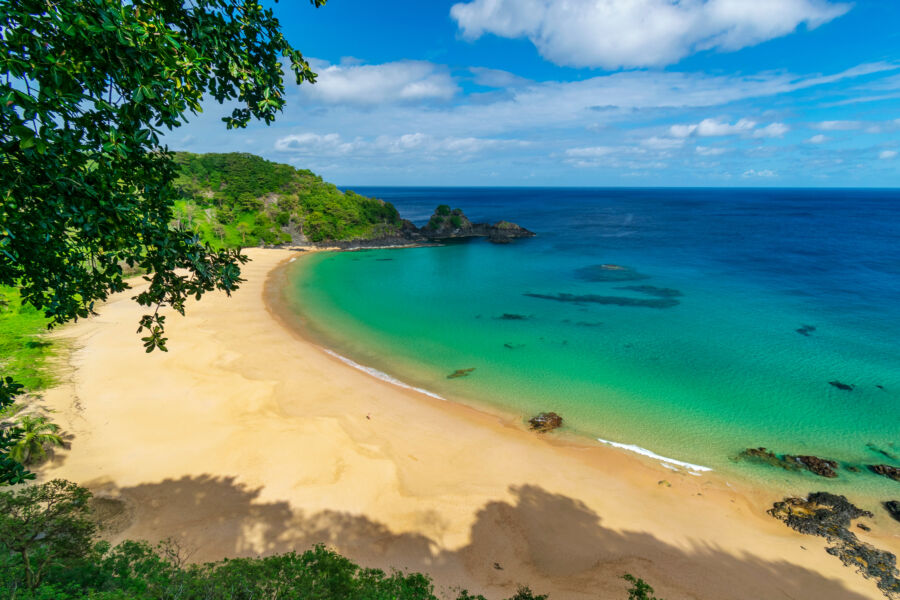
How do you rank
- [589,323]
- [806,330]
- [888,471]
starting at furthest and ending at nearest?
[589,323]
[806,330]
[888,471]

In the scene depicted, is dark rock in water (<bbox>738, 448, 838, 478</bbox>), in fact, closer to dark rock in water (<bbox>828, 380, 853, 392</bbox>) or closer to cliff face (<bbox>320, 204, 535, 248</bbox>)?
dark rock in water (<bbox>828, 380, 853, 392</bbox>)

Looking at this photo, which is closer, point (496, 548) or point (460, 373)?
point (496, 548)

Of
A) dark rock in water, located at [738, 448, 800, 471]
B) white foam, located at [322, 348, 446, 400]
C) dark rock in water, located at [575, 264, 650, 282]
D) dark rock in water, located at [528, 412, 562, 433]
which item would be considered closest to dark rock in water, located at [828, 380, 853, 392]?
dark rock in water, located at [738, 448, 800, 471]

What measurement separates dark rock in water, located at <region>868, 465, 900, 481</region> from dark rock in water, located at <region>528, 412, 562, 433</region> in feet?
46.5

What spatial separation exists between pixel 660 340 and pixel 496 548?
85.3 feet

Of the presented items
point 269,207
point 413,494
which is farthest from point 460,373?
point 269,207

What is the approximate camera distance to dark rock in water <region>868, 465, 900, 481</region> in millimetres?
17406

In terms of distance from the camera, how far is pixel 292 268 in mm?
61219

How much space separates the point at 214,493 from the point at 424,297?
109 ft

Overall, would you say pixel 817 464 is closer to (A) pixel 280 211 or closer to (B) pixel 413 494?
(B) pixel 413 494

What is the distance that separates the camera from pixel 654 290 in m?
48.9

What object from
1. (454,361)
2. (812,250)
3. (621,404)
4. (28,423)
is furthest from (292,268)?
(812,250)

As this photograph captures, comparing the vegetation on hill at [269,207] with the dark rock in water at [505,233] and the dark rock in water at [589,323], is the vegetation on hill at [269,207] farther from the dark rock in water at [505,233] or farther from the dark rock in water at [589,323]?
the dark rock in water at [589,323]

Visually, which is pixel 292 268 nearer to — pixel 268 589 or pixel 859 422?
pixel 268 589
